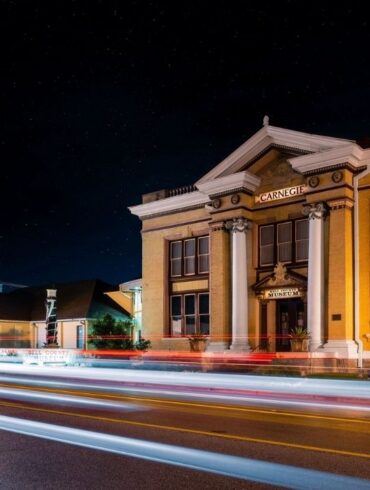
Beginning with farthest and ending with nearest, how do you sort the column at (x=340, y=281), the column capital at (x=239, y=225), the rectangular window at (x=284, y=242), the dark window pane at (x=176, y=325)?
the dark window pane at (x=176, y=325)
the column capital at (x=239, y=225)
the rectangular window at (x=284, y=242)
the column at (x=340, y=281)

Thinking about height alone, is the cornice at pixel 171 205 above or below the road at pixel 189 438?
above

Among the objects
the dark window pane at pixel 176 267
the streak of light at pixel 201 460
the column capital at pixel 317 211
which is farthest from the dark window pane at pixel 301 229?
the streak of light at pixel 201 460

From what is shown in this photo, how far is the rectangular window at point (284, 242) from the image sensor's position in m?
30.7

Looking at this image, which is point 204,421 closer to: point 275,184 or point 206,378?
point 206,378

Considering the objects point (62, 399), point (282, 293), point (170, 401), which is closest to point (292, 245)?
point (282, 293)

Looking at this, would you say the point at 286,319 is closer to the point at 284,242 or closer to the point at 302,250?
the point at 302,250

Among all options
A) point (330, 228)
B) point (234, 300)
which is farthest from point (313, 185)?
point (234, 300)

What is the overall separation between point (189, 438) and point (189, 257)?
2528 cm

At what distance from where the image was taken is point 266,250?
31.6 metres

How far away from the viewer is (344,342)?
26719 millimetres

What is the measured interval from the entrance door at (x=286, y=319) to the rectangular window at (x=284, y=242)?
2.16m

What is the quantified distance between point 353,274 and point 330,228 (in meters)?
2.26

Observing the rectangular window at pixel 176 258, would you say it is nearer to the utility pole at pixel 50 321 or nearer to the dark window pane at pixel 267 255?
the dark window pane at pixel 267 255

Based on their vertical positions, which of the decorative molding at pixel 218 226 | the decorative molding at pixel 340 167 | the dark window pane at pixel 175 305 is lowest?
the dark window pane at pixel 175 305
